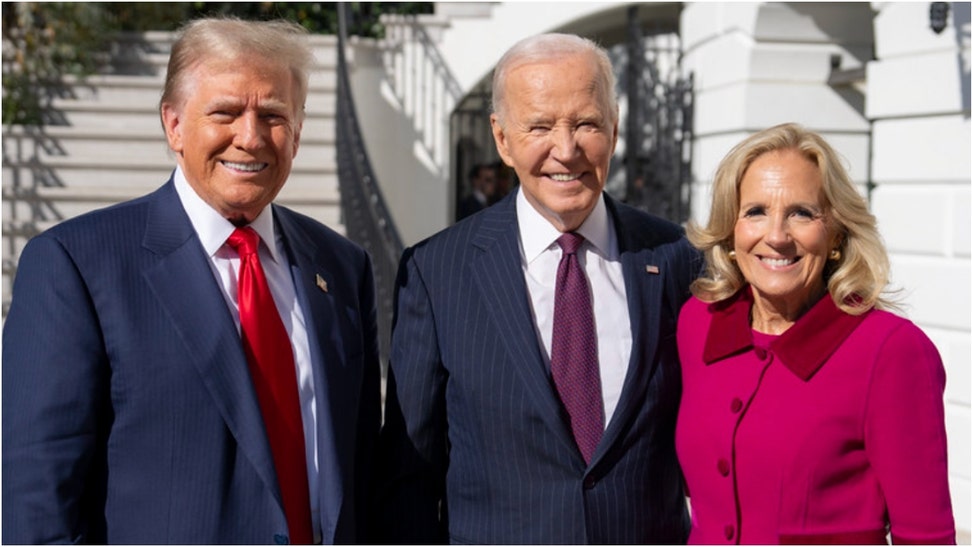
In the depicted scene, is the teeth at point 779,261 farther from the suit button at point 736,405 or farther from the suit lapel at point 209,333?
the suit lapel at point 209,333

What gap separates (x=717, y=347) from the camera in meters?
3.12

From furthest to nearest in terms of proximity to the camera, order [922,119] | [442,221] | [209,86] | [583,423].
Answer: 1. [442,221]
2. [922,119]
3. [583,423]
4. [209,86]

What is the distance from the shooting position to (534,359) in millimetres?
3084

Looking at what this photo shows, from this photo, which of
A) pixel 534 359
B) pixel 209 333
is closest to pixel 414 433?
pixel 534 359

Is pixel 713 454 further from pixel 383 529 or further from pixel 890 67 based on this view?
pixel 890 67

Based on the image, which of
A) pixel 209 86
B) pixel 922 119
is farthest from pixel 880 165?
pixel 209 86

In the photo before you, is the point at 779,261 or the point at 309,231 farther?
the point at 309,231

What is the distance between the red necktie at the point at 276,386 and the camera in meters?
2.83

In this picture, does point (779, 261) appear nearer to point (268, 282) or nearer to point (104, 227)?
point (268, 282)

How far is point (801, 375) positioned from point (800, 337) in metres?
0.09

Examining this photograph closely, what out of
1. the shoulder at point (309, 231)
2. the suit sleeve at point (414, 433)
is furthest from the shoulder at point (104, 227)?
the suit sleeve at point (414, 433)

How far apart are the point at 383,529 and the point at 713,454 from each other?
88 cm

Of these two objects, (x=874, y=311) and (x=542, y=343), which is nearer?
(x=874, y=311)

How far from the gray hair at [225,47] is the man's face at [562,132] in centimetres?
58
